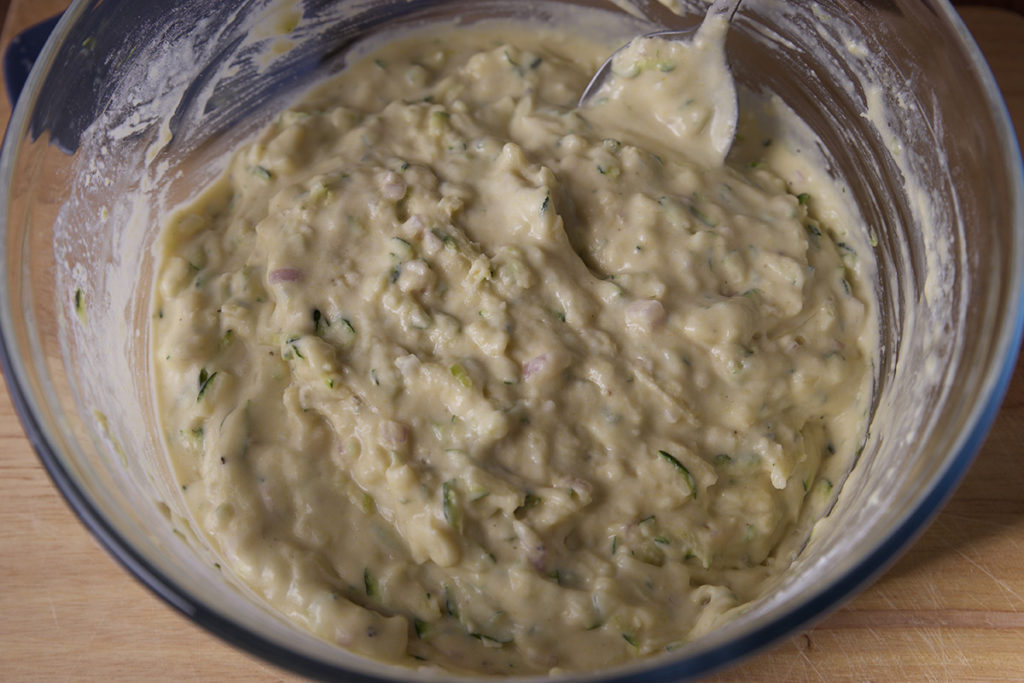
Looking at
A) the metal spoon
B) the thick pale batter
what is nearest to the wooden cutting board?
the thick pale batter

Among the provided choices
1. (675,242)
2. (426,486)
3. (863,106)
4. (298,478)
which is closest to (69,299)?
(298,478)

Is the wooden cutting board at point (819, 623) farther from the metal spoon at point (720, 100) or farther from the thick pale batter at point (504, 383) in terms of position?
the metal spoon at point (720, 100)

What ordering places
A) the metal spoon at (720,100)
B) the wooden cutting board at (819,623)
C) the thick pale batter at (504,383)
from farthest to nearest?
1. the metal spoon at (720,100)
2. the wooden cutting board at (819,623)
3. the thick pale batter at (504,383)

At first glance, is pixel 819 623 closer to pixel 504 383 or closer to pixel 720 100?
pixel 504 383

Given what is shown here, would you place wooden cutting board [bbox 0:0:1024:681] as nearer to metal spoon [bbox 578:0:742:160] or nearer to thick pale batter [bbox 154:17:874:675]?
thick pale batter [bbox 154:17:874:675]

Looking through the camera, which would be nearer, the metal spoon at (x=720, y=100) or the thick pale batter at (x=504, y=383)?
the thick pale batter at (x=504, y=383)

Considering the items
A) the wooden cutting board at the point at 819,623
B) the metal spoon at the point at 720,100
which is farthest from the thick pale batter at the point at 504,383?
the wooden cutting board at the point at 819,623
